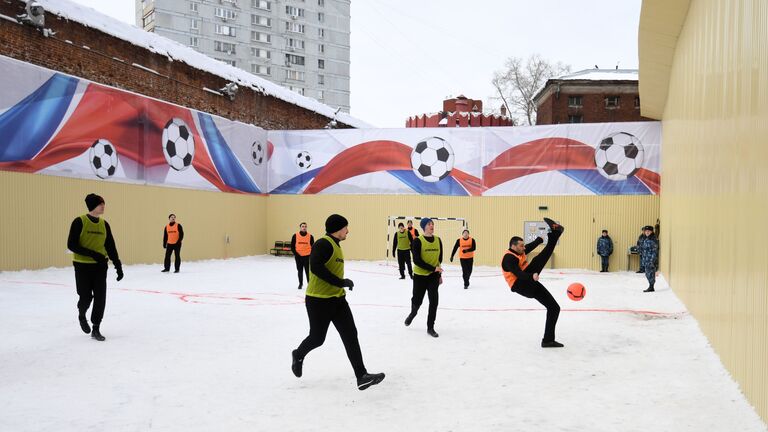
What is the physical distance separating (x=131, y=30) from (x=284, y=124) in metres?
10.3

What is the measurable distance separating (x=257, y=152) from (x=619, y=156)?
617 inches

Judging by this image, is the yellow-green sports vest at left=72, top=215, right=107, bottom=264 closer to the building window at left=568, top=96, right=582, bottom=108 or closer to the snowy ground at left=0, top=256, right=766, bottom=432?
the snowy ground at left=0, top=256, right=766, bottom=432

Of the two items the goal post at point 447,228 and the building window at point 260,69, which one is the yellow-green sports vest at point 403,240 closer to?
the goal post at point 447,228

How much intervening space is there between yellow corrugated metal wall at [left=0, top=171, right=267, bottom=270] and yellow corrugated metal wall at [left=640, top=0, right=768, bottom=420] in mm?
16345

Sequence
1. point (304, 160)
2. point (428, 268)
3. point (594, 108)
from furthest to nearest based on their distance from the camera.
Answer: point (594, 108)
point (304, 160)
point (428, 268)

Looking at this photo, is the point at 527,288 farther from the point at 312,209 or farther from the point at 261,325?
the point at 312,209

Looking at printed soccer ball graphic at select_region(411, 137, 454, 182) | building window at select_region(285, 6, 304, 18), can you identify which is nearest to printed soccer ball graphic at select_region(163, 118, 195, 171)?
printed soccer ball graphic at select_region(411, 137, 454, 182)

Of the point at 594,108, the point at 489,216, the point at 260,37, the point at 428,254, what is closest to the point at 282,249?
the point at 489,216

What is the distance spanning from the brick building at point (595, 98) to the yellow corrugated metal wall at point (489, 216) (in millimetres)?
27362

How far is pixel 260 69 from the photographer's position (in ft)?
266

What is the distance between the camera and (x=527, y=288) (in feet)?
30.6

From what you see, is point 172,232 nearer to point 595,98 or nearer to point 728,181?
point 728,181

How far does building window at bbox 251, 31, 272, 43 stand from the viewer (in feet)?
265

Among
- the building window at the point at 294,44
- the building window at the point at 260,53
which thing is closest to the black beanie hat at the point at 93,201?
the building window at the point at 260,53
